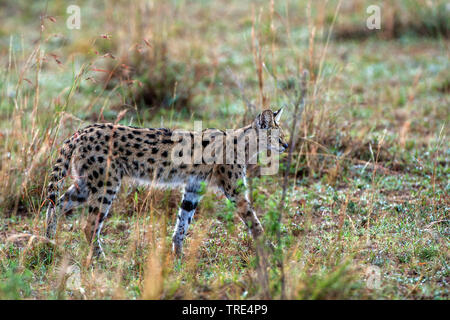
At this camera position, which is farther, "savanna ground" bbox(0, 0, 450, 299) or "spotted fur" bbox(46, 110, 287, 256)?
"spotted fur" bbox(46, 110, 287, 256)

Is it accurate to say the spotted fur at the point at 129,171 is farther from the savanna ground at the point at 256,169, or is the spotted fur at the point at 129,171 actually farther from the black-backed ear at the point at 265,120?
the savanna ground at the point at 256,169

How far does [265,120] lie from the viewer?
589 cm

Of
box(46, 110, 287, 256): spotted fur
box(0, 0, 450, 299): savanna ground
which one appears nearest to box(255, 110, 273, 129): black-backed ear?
box(46, 110, 287, 256): spotted fur

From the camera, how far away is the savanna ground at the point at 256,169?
4.71 metres

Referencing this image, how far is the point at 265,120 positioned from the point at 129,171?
4.65 feet

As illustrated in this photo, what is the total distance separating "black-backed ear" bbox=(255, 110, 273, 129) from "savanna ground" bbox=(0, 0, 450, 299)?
0.40 feet

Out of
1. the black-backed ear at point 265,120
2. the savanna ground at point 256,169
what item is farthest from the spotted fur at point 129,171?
the savanna ground at point 256,169

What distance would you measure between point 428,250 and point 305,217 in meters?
1.44

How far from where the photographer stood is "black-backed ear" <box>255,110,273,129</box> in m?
5.84

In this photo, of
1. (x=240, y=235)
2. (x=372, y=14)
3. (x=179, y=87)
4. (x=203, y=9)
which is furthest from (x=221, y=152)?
(x=203, y=9)

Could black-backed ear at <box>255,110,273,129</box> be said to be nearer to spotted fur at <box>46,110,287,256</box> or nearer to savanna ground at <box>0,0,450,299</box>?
spotted fur at <box>46,110,287,256</box>

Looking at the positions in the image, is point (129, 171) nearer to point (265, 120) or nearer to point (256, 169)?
point (265, 120)

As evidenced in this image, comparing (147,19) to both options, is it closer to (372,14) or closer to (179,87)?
(179,87)

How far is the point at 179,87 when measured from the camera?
9.29 meters
